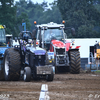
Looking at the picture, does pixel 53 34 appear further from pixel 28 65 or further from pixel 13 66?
pixel 13 66

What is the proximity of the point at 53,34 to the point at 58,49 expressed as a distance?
1316mm

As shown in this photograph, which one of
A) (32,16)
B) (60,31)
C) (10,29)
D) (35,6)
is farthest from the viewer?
(35,6)

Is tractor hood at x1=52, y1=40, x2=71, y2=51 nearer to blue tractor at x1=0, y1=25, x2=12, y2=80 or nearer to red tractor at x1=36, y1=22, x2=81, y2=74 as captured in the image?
red tractor at x1=36, y1=22, x2=81, y2=74

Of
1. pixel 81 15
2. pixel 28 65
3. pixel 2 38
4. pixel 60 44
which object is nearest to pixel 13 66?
pixel 28 65

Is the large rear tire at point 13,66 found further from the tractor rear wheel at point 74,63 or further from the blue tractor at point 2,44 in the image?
the tractor rear wheel at point 74,63

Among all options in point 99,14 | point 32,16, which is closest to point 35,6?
point 32,16

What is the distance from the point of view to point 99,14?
5003cm

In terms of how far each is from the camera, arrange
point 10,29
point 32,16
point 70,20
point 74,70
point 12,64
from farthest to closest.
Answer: point 32,16 → point 70,20 → point 10,29 → point 74,70 → point 12,64

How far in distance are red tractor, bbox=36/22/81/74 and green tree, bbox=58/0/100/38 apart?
28405 mm

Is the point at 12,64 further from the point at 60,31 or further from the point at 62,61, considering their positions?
the point at 60,31

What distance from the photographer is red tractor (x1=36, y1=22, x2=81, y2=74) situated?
1727cm

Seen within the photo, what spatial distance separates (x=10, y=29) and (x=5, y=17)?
75.6 inches

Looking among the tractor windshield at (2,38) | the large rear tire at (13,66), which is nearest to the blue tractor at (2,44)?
the tractor windshield at (2,38)

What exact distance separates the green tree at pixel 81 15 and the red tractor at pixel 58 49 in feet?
93.2
